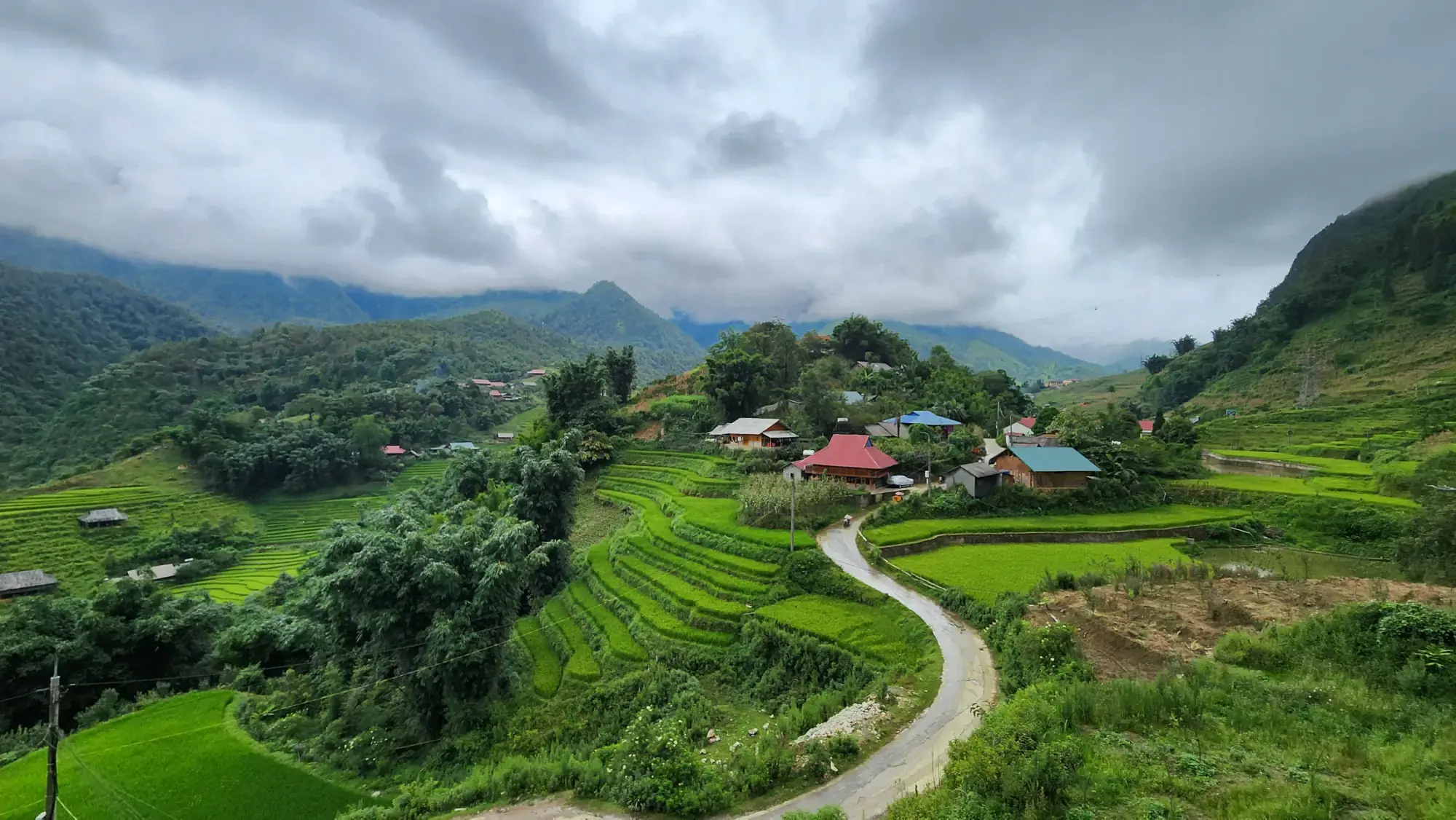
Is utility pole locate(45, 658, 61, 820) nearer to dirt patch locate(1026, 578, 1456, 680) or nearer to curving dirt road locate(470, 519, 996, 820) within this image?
curving dirt road locate(470, 519, 996, 820)

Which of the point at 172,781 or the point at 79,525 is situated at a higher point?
the point at 79,525

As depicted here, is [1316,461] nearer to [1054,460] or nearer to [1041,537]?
[1054,460]

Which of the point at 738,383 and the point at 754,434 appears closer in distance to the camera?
the point at 754,434

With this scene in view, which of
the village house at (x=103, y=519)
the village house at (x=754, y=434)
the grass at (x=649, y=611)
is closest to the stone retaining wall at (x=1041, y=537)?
the grass at (x=649, y=611)

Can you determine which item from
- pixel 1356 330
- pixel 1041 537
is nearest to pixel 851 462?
pixel 1041 537

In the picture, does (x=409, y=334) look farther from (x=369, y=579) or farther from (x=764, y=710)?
(x=764, y=710)

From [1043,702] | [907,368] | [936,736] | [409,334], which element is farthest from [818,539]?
[409,334]

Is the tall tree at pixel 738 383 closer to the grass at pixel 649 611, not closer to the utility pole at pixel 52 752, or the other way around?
the grass at pixel 649 611

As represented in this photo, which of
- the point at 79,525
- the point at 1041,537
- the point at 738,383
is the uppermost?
the point at 738,383
